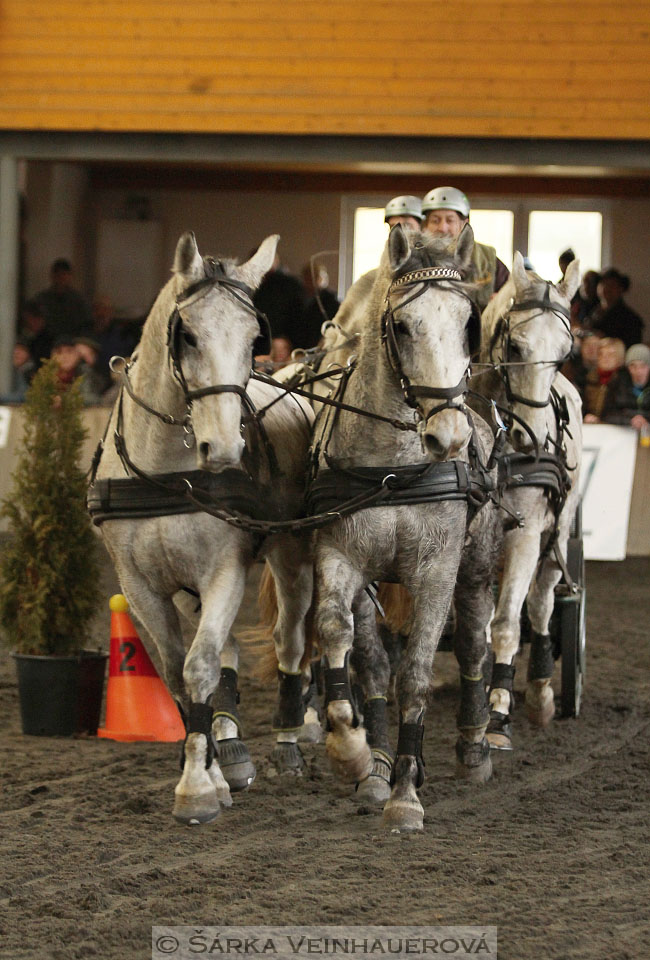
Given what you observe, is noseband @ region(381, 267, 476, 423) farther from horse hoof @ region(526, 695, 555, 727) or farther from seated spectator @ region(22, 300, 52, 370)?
seated spectator @ region(22, 300, 52, 370)

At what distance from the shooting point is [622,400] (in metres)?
10.8

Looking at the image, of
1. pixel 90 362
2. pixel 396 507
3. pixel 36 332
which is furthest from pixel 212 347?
pixel 36 332

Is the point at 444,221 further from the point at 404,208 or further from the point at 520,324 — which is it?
the point at 520,324

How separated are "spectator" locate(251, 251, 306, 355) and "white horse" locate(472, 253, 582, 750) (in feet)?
20.5

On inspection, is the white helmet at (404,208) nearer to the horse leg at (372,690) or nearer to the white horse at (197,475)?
the white horse at (197,475)

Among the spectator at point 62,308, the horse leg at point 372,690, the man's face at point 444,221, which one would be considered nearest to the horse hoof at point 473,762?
the horse leg at point 372,690

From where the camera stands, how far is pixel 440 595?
4496 mm

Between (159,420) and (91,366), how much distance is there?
26.0ft

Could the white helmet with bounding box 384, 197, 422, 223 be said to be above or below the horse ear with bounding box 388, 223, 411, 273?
above

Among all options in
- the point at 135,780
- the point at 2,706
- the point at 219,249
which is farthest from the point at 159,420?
the point at 219,249

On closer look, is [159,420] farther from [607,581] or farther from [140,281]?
[140,281]

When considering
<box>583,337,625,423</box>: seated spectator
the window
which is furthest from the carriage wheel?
the window

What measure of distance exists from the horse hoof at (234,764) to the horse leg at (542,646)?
1.94 meters

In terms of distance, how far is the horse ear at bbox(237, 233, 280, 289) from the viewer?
4.45 meters
